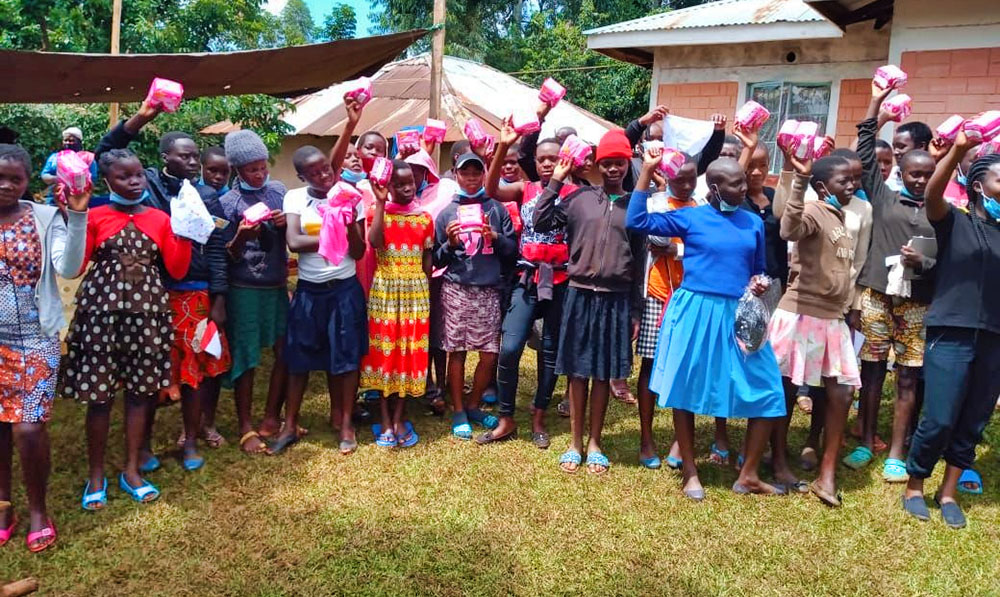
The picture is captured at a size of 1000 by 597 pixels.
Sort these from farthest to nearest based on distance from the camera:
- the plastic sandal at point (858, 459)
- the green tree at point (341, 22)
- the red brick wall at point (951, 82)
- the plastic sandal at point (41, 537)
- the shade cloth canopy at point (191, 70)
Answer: the green tree at point (341, 22)
the red brick wall at point (951, 82)
the shade cloth canopy at point (191, 70)
the plastic sandal at point (858, 459)
the plastic sandal at point (41, 537)

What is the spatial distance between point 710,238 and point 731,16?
25.8ft

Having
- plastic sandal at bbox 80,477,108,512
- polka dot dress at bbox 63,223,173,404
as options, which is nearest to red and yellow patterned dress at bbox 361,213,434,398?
polka dot dress at bbox 63,223,173,404

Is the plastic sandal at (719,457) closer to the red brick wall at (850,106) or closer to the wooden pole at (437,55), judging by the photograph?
the wooden pole at (437,55)

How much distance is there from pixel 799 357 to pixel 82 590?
3487mm

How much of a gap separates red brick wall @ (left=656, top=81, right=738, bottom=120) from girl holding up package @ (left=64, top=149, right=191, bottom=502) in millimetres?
8807

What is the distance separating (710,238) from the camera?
3.60 meters

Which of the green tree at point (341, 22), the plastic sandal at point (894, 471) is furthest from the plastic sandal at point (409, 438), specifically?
the green tree at point (341, 22)

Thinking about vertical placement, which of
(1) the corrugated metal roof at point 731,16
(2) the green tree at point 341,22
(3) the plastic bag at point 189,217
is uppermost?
(2) the green tree at point 341,22

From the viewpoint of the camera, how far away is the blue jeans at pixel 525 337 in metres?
4.38

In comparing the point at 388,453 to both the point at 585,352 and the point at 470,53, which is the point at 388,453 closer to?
the point at 585,352

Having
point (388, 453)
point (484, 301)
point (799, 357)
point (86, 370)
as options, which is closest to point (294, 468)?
point (388, 453)

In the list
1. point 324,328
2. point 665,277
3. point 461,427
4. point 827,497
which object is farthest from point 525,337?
point 827,497

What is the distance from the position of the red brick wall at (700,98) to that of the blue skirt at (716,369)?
7.60 meters

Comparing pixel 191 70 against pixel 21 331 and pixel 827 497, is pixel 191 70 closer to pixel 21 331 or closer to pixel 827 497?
pixel 21 331
